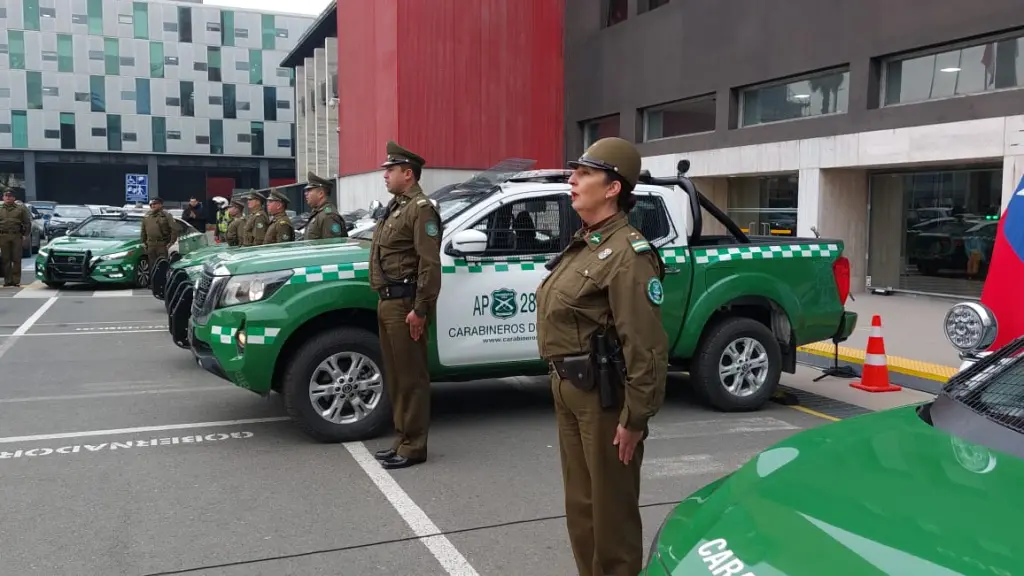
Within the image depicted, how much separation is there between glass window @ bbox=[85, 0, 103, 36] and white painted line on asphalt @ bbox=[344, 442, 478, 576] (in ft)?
207

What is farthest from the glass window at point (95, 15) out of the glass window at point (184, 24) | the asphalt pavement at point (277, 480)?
the asphalt pavement at point (277, 480)

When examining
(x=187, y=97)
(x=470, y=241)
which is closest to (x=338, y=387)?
(x=470, y=241)

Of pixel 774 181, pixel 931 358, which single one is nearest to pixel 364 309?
pixel 931 358

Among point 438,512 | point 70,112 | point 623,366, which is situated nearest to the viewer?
point 623,366

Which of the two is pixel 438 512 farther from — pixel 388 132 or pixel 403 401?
pixel 388 132

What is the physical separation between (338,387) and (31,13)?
6380 cm

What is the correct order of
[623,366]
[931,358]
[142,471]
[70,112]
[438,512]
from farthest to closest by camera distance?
1. [70,112]
2. [931,358]
3. [142,471]
4. [438,512]
5. [623,366]

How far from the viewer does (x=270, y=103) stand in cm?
6494

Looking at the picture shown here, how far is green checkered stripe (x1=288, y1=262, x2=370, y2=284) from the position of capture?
6.02m

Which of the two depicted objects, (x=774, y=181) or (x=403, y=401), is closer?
(x=403, y=401)

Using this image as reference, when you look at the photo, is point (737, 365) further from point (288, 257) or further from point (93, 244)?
point (93, 244)

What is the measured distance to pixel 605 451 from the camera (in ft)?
10.6

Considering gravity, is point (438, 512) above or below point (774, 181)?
below

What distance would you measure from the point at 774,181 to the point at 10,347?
13.9 meters
